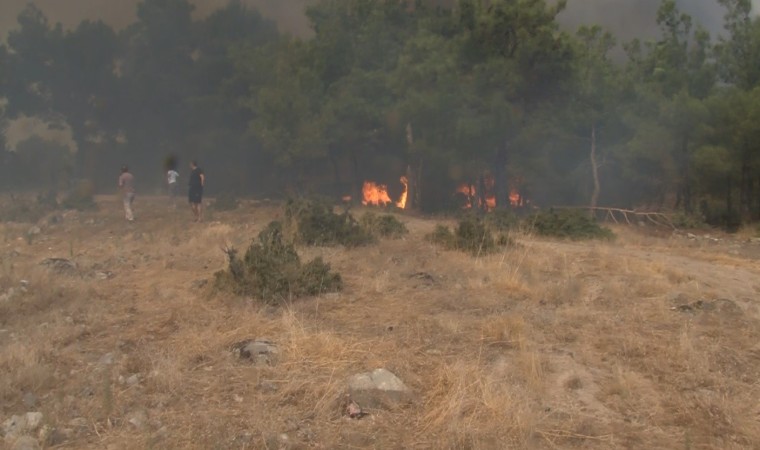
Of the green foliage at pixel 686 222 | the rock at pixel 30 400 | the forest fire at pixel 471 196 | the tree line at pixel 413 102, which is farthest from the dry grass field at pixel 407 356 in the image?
the forest fire at pixel 471 196

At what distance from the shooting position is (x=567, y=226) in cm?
1510

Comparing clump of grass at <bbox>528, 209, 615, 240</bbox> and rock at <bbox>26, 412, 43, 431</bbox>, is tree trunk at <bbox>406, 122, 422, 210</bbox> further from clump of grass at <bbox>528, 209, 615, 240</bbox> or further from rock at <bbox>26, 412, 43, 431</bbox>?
rock at <bbox>26, 412, 43, 431</bbox>

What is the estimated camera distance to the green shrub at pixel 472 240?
11203 millimetres

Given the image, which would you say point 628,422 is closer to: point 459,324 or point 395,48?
point 459,324

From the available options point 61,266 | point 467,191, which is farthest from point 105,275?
point 467,191

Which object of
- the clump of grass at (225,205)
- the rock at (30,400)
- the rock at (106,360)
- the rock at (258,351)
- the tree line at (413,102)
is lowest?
the clump of grass at (225,205)

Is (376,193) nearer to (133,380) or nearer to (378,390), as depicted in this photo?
(133,380)

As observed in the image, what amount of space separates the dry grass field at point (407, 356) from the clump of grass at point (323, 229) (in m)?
1.48

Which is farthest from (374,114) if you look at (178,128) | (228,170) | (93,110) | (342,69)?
(93,110)

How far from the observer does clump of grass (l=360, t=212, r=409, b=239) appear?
43.6ft

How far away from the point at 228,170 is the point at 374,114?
11033mm

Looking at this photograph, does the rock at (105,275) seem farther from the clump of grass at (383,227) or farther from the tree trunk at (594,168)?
the tree trunk at (594,168)

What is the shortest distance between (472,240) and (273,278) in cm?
455

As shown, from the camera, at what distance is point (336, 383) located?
507 centimetres
